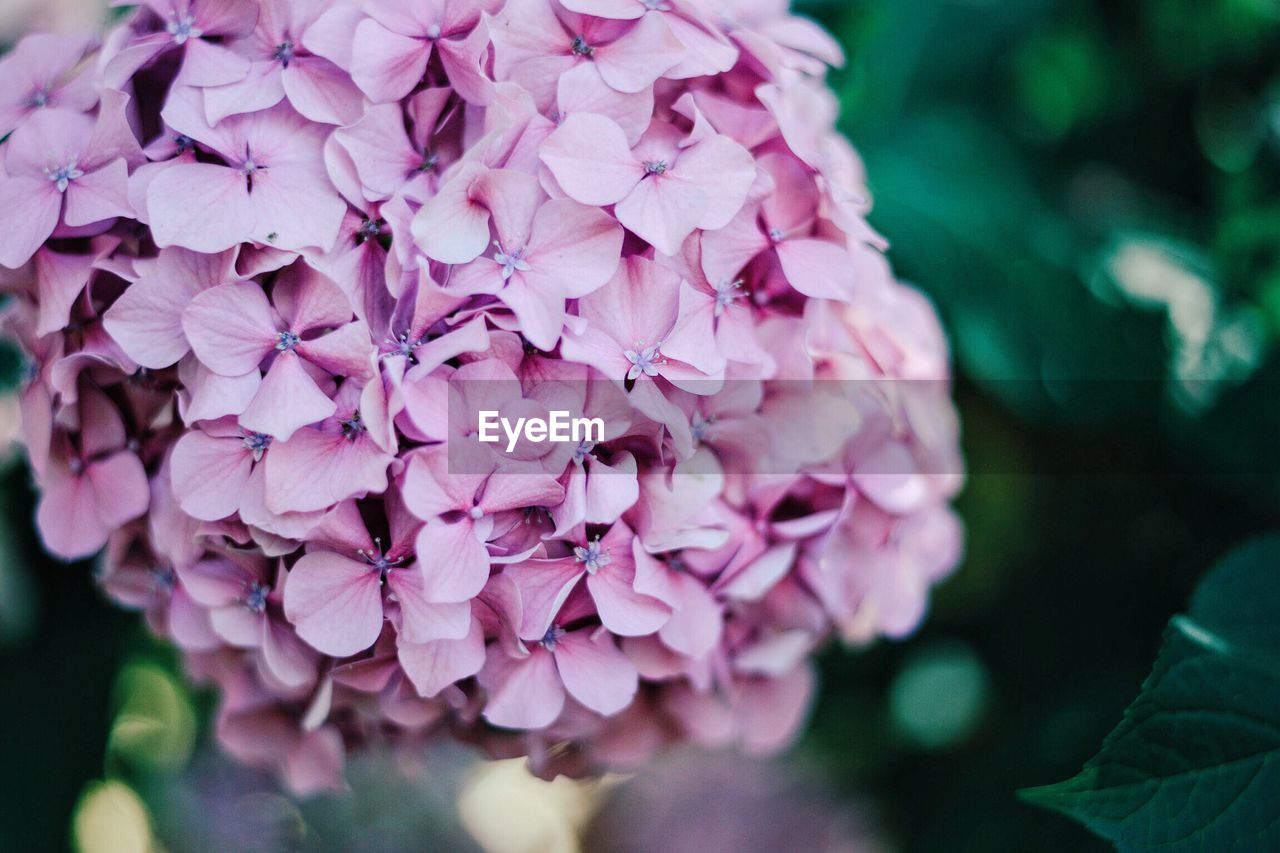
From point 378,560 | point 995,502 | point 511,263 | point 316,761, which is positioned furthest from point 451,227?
point 995,502

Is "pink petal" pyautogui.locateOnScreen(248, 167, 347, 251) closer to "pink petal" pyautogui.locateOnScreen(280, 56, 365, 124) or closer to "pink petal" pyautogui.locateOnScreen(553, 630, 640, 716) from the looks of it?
"pink petal" pyautogui.locateOnScreen(280, 56, 365, 124)

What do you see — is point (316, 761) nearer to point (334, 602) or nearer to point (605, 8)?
point (334, 602)

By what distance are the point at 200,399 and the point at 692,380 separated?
0.18m

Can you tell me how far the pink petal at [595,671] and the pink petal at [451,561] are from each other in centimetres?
6

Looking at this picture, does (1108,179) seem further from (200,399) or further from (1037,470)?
(200,399)

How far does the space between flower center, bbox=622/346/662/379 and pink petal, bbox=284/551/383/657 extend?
0.12m

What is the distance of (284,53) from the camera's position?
391mm

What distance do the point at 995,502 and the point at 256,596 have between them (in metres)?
0.55

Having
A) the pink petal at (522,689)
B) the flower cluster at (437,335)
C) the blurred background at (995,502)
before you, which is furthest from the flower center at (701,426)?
the blurred background at (995,502)

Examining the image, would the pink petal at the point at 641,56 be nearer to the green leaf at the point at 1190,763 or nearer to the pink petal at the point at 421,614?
the pink petal at the point at 421,614

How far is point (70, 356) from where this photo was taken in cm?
39

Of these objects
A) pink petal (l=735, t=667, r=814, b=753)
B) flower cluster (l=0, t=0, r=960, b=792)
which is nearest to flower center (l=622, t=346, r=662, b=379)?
flower cluster (l=0, t=0, r=960, b=792)

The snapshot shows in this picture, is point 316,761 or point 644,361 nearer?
point 644,361

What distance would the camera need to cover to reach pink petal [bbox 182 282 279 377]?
1.20 ft
